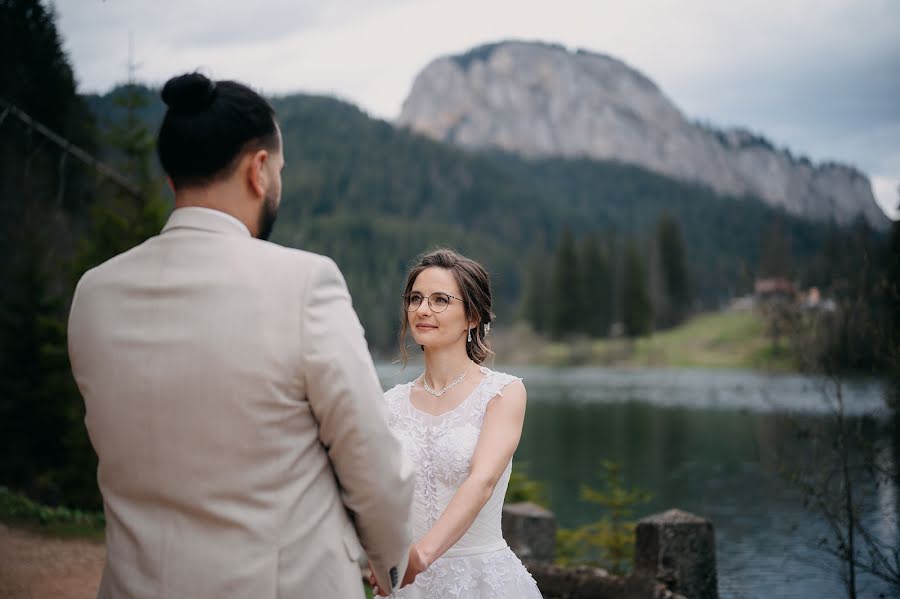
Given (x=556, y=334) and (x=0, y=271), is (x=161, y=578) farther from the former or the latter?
(x=556, y=334)

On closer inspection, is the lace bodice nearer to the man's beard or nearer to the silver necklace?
the silver necklace

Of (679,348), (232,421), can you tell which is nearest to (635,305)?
(679,348)

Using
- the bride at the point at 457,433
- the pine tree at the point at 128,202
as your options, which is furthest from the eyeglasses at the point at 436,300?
the pine tree at the point at 128,202

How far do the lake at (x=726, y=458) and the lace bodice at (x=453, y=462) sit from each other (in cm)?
405

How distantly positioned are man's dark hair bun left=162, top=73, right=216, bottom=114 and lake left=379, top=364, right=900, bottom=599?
5507 mm

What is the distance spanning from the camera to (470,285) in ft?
11.6

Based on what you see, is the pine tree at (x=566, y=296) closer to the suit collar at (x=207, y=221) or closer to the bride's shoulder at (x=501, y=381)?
the bride's shoulder at (x=501, y=381)

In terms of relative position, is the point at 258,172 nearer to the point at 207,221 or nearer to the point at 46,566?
the point at 207,221

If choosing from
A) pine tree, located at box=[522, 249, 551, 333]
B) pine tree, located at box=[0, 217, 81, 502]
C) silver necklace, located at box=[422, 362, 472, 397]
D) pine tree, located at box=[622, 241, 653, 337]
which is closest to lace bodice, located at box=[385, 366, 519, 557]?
silver necklace, located at box=[422, 362, 472, 397]

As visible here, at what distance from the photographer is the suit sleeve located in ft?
5.92

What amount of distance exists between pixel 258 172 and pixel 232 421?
60 cm

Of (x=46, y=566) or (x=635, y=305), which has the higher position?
(x=635, y=305)

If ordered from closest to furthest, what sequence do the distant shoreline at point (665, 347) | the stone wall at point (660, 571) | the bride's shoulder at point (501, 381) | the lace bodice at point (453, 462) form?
the lace bodice at point (453, 462), the bride's shoulder at point (501, 381), the stone wall at point (660, 571), the distant shoreline at point (665, 347)

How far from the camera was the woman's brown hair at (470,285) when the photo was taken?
3.52 meters
